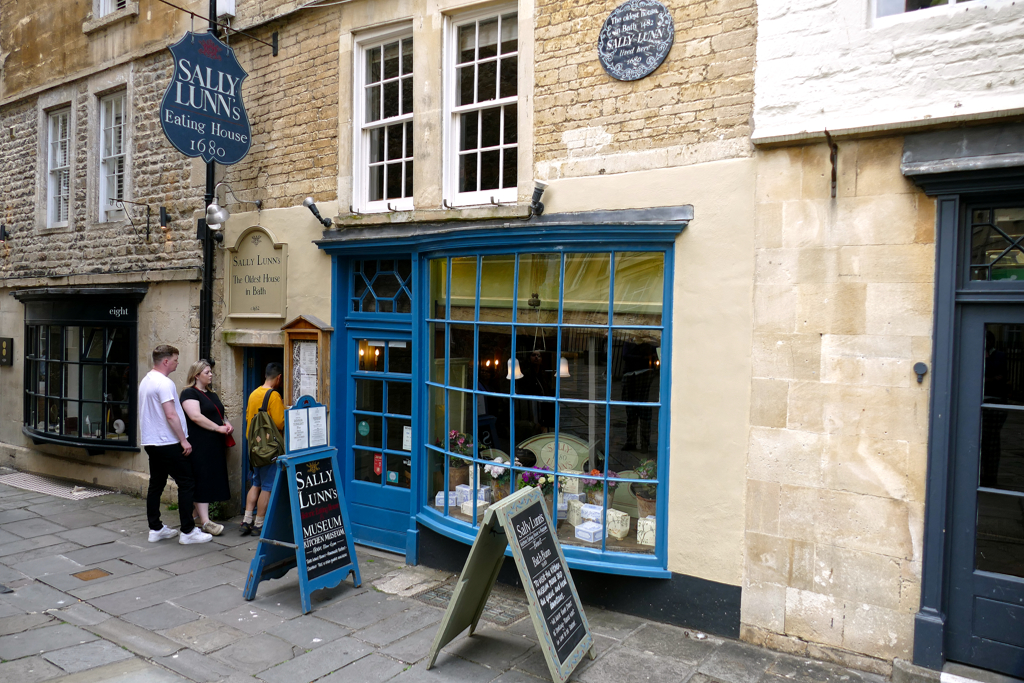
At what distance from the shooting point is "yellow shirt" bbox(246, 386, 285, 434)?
723cm

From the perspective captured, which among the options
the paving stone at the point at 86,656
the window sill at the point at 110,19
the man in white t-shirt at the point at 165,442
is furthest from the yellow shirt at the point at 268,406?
the window sill at the point at 110,19

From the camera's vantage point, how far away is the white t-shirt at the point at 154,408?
680cm

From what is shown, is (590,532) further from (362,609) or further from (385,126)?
(385,126)

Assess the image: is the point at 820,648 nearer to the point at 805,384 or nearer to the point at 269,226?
the point at 805,384

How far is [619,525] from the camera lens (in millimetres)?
5465

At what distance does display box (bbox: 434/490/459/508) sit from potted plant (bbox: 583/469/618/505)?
53.3 inches

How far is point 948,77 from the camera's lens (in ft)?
13.6

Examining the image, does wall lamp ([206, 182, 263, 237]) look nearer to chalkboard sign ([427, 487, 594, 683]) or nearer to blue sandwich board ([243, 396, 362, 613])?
blue sandwich board ([243, 396, 362, 613])

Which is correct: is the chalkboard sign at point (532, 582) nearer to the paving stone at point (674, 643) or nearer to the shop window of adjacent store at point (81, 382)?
the paving stone at point (674, 643)

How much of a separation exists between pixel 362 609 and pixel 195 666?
131 cm

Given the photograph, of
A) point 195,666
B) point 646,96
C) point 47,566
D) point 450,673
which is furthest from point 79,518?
point 646,96

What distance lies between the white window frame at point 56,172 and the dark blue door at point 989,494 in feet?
38.7

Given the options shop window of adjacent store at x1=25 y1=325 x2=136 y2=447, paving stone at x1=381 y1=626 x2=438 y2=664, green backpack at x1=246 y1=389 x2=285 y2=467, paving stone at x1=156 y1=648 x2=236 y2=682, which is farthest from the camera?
shop window of adjacent store at x1=25 y1=325 x2=136 y2=447

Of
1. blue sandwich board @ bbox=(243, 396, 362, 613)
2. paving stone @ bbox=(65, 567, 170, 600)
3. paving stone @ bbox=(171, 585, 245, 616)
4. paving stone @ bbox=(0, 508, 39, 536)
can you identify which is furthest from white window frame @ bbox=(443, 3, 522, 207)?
paving stone @ bbox=(0, 508, 39, 536)
